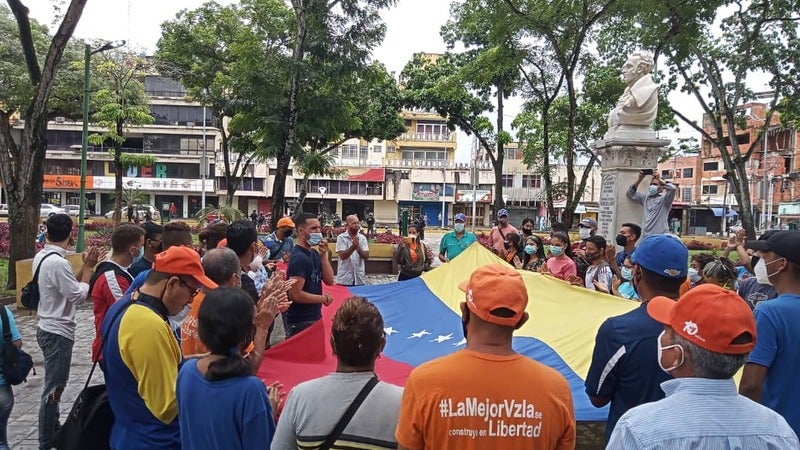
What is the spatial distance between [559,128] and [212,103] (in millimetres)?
14679

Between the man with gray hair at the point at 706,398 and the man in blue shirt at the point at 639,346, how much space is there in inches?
31.3

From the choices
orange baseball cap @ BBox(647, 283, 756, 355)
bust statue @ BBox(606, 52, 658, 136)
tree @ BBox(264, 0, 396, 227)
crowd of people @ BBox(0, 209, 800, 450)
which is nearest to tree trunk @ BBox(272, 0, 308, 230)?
tree @ BBox(264, 0, 396, 227)

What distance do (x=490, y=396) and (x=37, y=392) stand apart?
6.46 m

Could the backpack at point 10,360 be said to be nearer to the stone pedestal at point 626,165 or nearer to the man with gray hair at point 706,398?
the man with gray hair at point 706,398

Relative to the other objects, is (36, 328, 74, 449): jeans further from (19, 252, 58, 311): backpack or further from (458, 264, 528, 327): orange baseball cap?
(458, 264, 528, 327): orange baseball cap

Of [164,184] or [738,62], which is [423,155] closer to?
[164,184]

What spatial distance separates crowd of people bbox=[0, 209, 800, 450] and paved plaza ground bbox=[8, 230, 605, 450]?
0.88 meters

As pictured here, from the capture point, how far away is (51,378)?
15.8 feet

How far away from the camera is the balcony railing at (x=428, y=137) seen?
6003 centimetres

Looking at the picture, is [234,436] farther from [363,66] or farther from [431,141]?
[431,141]

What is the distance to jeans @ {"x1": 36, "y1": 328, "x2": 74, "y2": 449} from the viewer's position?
4672mm

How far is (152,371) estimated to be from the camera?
2.87 metres

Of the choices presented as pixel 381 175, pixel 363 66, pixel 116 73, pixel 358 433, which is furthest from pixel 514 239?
pixel 381 175

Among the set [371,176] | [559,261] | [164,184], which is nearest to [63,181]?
[164,184]
